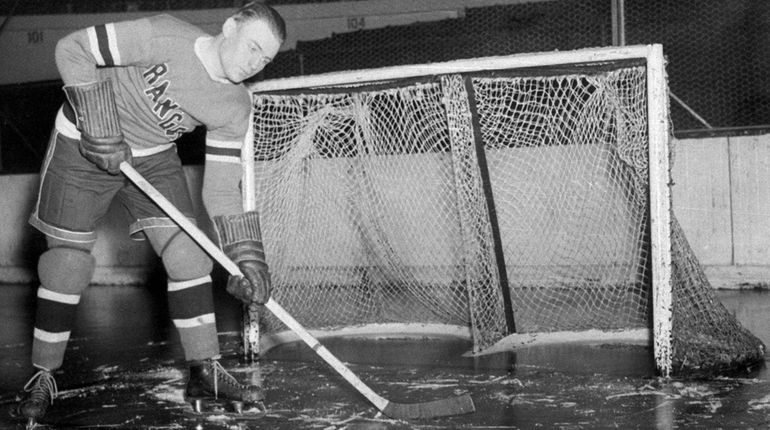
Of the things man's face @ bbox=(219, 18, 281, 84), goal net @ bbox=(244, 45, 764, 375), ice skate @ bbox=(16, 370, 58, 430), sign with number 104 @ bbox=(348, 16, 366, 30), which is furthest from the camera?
sign with number 104 @ bbox=(348, 16, 366, 30)

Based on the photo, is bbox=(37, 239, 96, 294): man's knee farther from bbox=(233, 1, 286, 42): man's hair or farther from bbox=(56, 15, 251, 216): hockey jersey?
bbox=(233, 1, 286, 42): man's hair

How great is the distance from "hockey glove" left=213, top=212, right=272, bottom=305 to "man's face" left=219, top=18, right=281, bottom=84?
52 cm

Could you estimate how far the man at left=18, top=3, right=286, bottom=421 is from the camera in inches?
117

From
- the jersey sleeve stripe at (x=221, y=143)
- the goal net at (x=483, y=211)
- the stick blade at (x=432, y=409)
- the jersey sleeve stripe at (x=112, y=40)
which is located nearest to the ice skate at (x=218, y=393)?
the stick blade at (x=432, y=409)

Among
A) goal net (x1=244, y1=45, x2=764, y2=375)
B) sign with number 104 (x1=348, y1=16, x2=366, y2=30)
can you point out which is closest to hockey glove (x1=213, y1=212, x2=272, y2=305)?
goal net (x1=244, y1=45, x2=764, y2=375)

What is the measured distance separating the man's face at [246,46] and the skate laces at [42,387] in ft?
3.92

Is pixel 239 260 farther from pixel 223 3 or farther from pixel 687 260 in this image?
pixel 223 3

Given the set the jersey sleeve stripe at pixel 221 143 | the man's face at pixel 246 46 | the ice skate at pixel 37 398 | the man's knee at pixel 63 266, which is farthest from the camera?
the jersey sleeve stripe at pixel 221 143

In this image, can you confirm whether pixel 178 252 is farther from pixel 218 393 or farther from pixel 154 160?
pixel 218 393

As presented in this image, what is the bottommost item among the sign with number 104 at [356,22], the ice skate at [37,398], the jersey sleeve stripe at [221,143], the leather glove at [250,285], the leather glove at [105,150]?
the ice skate at [37,398]

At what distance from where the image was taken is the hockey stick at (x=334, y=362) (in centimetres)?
304

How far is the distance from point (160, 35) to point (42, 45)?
8.28 metres

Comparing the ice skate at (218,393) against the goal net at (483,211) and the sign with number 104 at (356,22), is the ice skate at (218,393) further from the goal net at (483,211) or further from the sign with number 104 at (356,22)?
the sign with number 104 at (356,22)

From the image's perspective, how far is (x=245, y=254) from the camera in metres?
3.20
